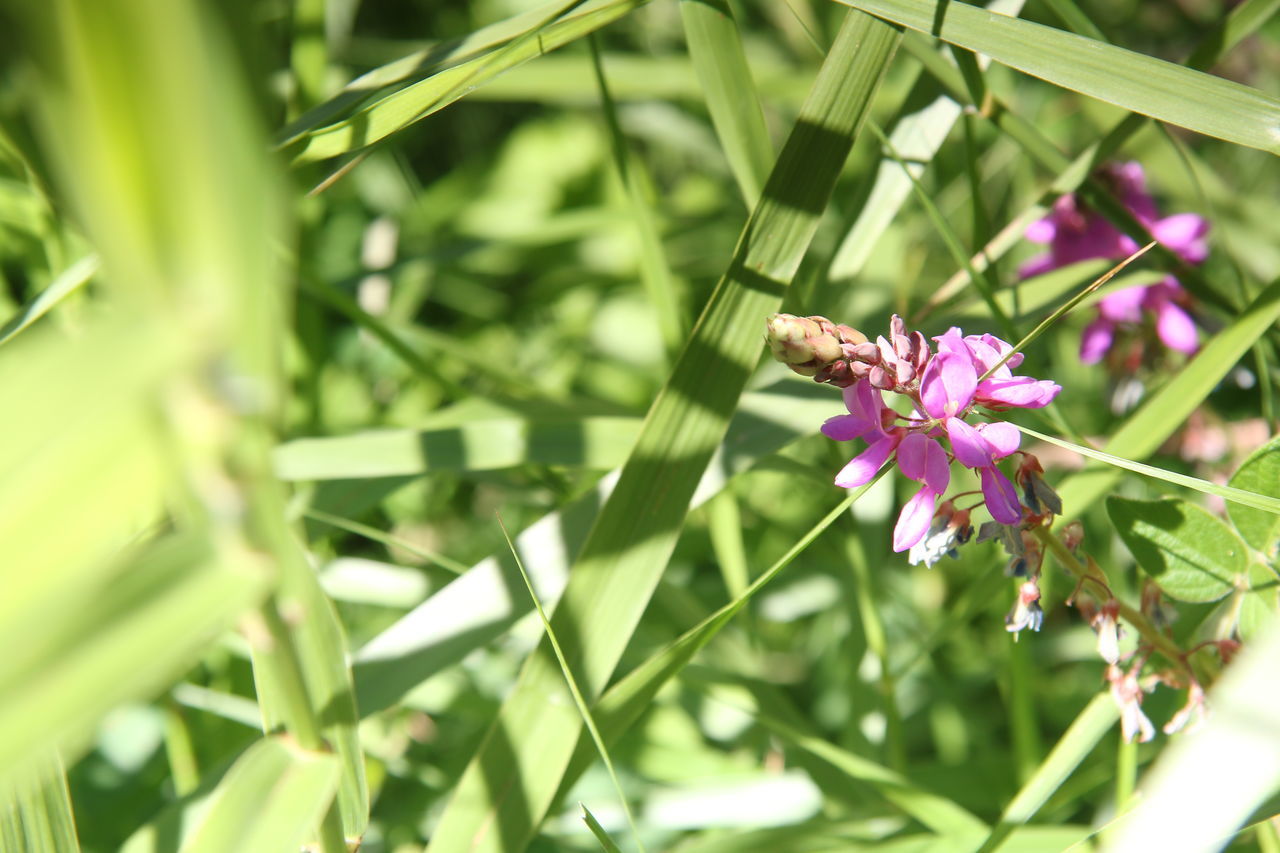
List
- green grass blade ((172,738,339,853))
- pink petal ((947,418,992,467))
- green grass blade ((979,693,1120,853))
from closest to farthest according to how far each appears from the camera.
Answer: green grass blade ((172,738,339,853)) → pink petal ((947,418,992,467)) → green grass blade ((979,693,1120,853))

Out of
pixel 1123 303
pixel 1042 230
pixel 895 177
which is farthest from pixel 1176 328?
pixel 895 177

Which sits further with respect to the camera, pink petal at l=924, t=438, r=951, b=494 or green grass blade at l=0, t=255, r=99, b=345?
green grass blade at l=0, t=255, r=99, b=345

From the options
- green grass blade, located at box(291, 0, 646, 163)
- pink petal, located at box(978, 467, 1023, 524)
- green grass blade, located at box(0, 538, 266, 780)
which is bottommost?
green grass blade, located at box(0, 538, 266, 780)

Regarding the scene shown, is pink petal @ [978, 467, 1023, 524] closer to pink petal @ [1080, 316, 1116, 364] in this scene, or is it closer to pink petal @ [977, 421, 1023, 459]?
pink petal @ [977, 421, 1023, 459]

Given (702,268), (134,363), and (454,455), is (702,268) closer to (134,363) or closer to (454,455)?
(454,455)

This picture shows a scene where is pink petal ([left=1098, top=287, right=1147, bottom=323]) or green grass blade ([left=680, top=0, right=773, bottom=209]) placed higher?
green grass blade ([left=680, top=0, right=773, bottom=209])

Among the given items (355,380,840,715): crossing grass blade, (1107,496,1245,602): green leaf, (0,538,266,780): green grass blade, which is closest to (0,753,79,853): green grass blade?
(355,380,840,715): crossing grass blade

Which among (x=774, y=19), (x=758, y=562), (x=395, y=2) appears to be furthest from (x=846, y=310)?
(x=395, y=2)
